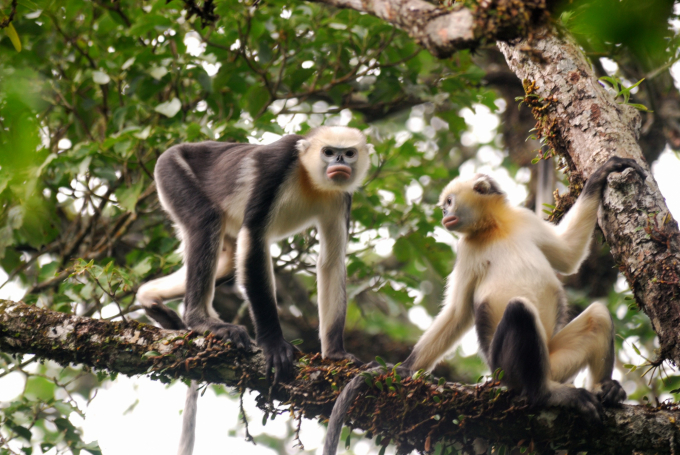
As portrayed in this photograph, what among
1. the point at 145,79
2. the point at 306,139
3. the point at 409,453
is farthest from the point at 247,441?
the point at 145,79

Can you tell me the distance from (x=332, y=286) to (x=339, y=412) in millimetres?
1644

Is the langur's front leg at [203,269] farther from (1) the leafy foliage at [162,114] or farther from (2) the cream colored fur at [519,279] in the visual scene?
(2) the cream colored fur at [519,279]

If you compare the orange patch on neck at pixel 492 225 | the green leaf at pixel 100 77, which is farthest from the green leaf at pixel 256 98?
the orange patch on neck at pixel 492 225

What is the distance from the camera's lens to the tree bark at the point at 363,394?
3344 mm

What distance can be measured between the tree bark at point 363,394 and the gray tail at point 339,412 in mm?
129

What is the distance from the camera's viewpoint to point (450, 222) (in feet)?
14.3

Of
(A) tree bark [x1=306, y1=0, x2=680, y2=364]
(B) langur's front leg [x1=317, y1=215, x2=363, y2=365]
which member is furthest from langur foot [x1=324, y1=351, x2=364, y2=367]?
(A) tree bark [x1=306, y1=0, x2=680, y2=364]

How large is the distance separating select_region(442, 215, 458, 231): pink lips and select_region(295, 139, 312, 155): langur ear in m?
1.42

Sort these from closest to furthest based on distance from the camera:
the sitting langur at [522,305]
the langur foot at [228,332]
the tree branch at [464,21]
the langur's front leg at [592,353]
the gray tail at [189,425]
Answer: the tree branch at [464,21] < the sitting langur at [522,305] < the langur's front leg at [592,353] < the langur foot at [228,332] < the gray tail at [189,425]

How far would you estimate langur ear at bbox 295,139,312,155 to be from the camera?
198 inches

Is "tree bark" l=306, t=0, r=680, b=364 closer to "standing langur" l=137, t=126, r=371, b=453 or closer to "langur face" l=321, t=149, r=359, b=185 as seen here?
"langur face" l=321, t=149, r=359, b=185

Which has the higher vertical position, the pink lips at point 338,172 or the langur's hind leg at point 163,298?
the pink lips at point 338,172

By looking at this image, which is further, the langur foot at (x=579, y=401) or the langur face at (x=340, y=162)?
the langur face at (x=340, y=162)

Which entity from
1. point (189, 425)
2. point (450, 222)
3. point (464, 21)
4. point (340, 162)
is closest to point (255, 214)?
point (340, 162)
